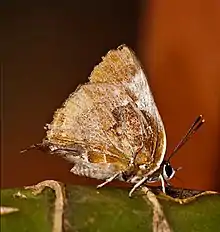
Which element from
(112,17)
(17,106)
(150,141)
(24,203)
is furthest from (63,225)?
(112,17)

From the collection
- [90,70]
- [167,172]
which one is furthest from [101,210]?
[90,70]

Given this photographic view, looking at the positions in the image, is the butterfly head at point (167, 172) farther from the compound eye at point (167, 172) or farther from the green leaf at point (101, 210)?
the green leaf at point (101, 210)

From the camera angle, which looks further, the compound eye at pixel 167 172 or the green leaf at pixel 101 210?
the compound eye at pixel 167 172

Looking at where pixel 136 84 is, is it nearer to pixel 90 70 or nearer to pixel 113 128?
pixel 113 128

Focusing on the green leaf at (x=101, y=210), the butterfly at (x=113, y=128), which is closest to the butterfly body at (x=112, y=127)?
the butterfly at (x=113, y=128)

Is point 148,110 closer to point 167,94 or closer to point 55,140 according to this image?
point 55,140

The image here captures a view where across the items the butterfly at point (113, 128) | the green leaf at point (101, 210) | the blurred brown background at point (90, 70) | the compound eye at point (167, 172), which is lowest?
the green leaf at point (101, 210)

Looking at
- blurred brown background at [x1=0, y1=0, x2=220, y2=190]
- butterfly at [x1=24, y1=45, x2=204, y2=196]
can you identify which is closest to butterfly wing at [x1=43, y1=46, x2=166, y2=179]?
butterfly at [x1=24, y1=45, x2=204, y2=196]

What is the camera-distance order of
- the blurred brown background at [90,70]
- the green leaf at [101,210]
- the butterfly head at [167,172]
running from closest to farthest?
the green leaf at [101,210] → the butterfly head at [167,172] → the blurred brown background at [90,70]
